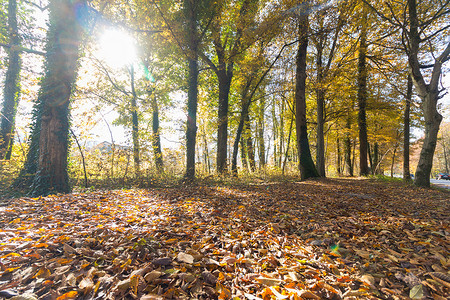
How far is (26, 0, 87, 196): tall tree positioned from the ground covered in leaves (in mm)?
1560

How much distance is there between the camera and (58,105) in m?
4.26

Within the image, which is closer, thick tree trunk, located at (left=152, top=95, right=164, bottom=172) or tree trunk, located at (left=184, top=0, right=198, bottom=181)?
tree trunk, located at (left=184, top=0, right=198, bottom=181)

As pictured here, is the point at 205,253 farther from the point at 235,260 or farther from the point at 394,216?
the point at 394,216

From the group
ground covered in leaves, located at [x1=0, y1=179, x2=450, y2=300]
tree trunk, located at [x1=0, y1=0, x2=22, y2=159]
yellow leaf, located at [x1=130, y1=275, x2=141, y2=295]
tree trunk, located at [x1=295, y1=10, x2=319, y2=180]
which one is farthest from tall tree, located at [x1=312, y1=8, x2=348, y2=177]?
tree trunk, located at [x1=0, y1=0, x2=22, y2=159]

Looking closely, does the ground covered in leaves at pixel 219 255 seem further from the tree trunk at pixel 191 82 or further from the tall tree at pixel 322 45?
the tall tree at pixel 322 45

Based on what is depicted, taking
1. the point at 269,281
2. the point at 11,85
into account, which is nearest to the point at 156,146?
the point at 269,281

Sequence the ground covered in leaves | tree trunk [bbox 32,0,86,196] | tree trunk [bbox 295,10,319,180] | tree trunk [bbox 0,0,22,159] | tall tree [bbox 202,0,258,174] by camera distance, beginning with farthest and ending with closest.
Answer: tree trunk [bbox 0,0,22,159] < tall tree [bbox 202,0,258,174] < tree trunk [bbox 295,10,319,180] < tree trunk [bbox 32,0,86,196] < the ground covered in leaves

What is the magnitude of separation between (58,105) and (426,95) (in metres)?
10.8

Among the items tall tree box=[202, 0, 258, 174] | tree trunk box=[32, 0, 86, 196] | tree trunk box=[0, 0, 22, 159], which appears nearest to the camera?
tree trunk box=[32, 0, 86, 196]

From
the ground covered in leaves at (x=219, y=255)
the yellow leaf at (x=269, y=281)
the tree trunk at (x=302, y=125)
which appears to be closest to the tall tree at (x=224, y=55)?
the tree trunk at (x=302, y=125)

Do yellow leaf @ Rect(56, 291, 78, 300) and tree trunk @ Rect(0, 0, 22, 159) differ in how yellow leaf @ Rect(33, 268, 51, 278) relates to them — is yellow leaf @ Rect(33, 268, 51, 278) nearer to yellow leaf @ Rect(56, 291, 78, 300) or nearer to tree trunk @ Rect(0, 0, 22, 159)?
yellow leaf @ Rect(56, 291, 78, 300)

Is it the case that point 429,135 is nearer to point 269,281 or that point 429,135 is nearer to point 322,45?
point 322,45

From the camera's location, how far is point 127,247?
173 centimetres

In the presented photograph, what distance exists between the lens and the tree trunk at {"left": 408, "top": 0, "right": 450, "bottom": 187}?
5.73 meters
